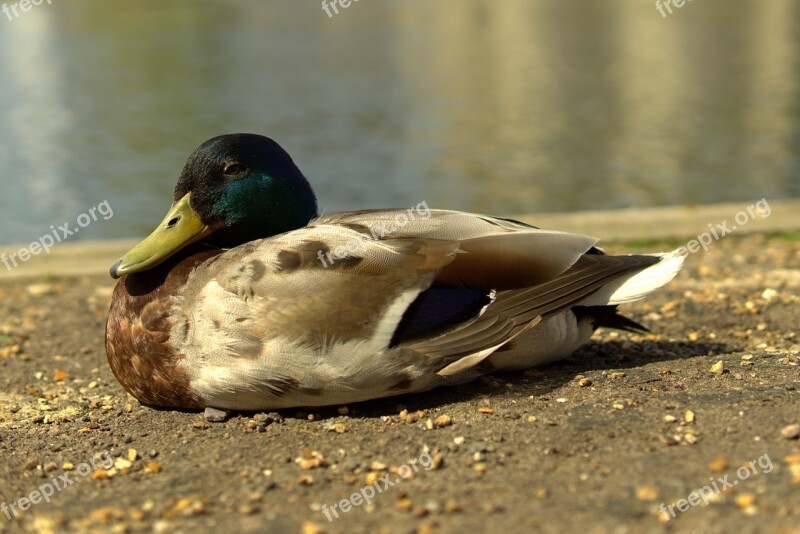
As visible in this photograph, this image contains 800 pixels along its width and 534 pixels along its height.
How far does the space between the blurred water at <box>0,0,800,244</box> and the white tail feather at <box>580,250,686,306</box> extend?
6280 mm

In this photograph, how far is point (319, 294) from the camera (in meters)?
3.59

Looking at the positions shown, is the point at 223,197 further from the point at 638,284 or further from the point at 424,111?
the point at 424,111

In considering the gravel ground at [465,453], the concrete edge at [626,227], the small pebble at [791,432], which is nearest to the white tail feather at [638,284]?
the gravel ground at [465,453]

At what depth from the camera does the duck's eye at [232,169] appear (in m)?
3.94

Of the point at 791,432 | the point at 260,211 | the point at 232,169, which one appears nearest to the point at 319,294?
the point at 260,211

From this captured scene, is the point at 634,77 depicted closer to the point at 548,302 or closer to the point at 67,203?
the point at 67,203

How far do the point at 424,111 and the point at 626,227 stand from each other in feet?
30.3

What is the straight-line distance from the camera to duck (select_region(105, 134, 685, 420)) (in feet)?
11.8

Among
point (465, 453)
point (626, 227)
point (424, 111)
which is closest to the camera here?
point (465, 453)

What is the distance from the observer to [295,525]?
293 centimetres

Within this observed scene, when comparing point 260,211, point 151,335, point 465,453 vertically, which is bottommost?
point 465,453

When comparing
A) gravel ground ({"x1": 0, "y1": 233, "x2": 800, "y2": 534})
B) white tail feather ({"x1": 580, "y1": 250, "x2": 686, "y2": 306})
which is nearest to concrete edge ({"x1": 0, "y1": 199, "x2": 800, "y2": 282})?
gravel ground ({"x1": 0, "y1": 233, "x2": 800, "y2": 534})

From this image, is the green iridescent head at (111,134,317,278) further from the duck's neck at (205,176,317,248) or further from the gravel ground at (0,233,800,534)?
the gravel ground at (0,233,800,534)

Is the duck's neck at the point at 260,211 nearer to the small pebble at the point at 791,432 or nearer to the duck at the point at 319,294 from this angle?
the duck at the point at 319,294
